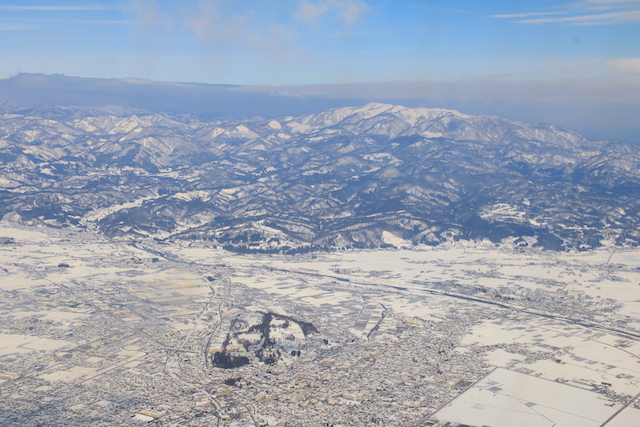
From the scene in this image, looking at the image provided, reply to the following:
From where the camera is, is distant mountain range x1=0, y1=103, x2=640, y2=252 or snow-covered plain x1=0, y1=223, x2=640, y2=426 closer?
snow-covered plain x1=0, y1=223, x2=640, y2=426

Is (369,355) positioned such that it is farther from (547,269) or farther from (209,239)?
(209,239)

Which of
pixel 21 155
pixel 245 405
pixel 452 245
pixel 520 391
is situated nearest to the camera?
pixel 245 405

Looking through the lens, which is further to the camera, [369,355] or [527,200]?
[527,200]

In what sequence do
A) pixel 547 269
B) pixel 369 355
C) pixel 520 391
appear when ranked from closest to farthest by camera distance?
1. pixel 520 391
2. pixel 369 355
3. pixel 547 269

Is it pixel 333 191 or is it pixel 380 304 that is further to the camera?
pixel 333 191

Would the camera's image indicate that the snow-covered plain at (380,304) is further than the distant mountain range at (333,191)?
No

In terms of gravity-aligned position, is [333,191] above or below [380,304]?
below

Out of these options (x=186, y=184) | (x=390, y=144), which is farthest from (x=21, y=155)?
(x=390, y=144)

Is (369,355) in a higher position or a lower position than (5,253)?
higher
